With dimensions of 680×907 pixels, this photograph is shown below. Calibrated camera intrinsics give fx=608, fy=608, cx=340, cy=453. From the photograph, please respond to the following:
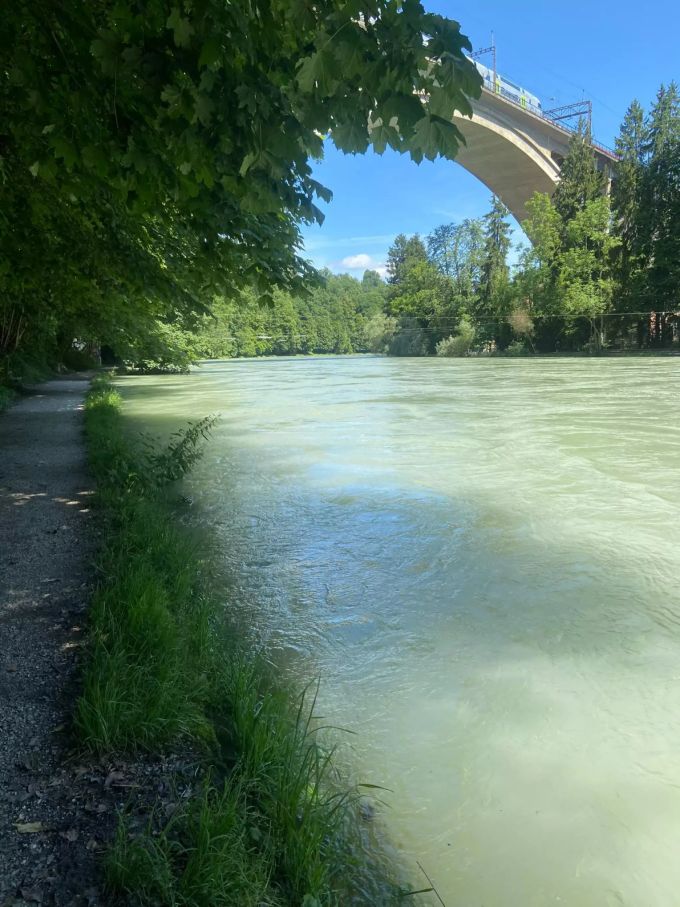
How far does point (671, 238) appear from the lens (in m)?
47.2

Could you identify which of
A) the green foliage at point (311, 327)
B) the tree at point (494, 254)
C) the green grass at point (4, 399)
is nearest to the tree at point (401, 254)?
the green foliage at point (311, 327)

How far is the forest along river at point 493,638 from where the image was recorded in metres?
2.38

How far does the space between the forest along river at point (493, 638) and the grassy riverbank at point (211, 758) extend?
13.9 inches

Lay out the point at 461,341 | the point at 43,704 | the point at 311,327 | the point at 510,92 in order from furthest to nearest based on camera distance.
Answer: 1. the point at 311,327
2. the point at 461,341
3. the point at 510,92
4. the point at 43,704

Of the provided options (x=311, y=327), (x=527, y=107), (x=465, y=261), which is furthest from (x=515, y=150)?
(x=311, y=327)

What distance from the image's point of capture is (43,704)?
2691 mm

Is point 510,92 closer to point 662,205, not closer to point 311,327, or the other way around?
point 662,205

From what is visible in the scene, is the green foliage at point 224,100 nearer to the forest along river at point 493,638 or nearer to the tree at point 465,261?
the forest along river at point 493,638

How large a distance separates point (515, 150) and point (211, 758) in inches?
2090

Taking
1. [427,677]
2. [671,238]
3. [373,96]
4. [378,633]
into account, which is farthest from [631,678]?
[671,238]

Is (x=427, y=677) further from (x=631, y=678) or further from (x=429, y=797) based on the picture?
(x=631, y=678)

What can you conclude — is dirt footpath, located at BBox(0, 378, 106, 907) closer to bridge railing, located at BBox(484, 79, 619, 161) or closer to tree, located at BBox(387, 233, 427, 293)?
bridge railing, located at BBox(484, 79, 619, 161)

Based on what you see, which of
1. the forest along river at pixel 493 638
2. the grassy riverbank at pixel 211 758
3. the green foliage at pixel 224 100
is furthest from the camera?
the forest along river at pixel 493 638

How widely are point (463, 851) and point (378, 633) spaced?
70.8 inches
